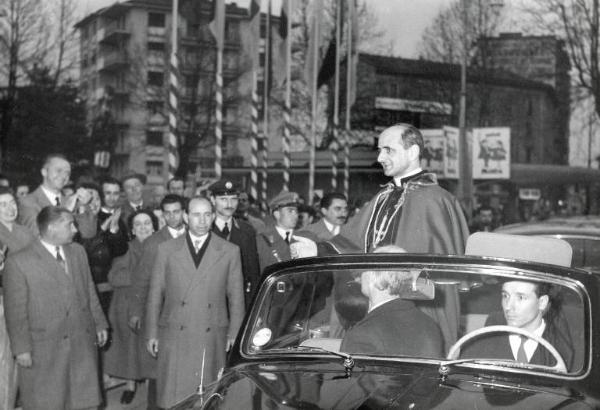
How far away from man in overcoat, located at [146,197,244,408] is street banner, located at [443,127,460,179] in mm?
19220

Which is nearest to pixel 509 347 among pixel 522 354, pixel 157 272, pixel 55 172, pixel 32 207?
pixel 522 354

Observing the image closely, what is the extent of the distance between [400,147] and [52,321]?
2.84 m

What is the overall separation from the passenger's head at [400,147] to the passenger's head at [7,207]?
3.38m

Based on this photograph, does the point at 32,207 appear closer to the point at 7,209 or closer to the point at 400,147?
the point at 7,209

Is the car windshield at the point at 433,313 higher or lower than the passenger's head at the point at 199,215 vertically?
lower

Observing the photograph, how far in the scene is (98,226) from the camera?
28.6ft

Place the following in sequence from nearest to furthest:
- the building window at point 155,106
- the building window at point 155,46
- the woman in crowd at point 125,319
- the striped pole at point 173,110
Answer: the woman in crowd at point 125,319 → the striped pole at point 173,110 → the building window at point 155,106 → the building window at point 155,46

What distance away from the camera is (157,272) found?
21.7 feet

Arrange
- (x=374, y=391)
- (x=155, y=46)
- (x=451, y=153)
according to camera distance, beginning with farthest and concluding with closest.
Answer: (x=155, y=46), (x=451, y=153), (x=374, y=391)

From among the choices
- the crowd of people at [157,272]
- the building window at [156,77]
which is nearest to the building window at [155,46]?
the building window at [156,77]

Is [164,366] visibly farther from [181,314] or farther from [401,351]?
[401,351]

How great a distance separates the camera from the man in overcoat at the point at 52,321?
628 cm

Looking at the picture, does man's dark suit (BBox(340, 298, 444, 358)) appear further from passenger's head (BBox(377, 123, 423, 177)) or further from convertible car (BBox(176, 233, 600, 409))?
passenger's head (BBox(377, 123, 423, 177))

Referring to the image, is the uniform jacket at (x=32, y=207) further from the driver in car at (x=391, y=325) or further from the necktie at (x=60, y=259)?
the driver in car at (x=391, y=325)
